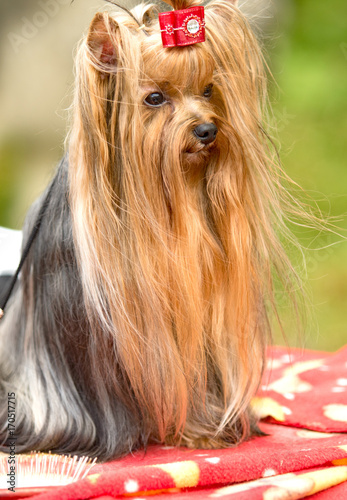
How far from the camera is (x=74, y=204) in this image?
167 cm

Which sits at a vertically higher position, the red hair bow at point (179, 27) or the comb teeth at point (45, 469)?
the red hair bow at point (179, 27)

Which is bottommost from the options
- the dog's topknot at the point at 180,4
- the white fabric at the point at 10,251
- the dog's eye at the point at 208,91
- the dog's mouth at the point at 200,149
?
the white fabric at the point at 10,251

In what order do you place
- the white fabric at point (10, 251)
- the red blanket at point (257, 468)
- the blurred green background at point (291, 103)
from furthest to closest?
1. the blurred green background at point (291, 103)
2. the white fabric at point (10, 251)
3. the red blanket at point (257, 468)

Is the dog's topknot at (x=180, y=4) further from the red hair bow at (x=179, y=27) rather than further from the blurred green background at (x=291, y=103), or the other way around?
the blurred green background at (x=291, y=103)

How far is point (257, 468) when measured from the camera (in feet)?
5.15

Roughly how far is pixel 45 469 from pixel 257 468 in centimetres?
52

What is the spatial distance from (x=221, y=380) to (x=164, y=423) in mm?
207

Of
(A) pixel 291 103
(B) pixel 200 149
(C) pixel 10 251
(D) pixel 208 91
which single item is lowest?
(A) pixel 291 103

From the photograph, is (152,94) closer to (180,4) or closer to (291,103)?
(180,4)

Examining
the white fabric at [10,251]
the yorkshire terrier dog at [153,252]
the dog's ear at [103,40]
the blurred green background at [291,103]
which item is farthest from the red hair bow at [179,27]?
the blurred green background at [291,103]

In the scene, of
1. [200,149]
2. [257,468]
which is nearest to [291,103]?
[200,149]

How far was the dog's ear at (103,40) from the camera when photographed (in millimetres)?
1532

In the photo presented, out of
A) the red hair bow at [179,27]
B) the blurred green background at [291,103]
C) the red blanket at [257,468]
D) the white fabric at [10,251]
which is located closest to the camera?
the red blanket at [257,468]

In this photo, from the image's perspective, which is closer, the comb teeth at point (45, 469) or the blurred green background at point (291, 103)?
the comb teeth at point (45, 469)
